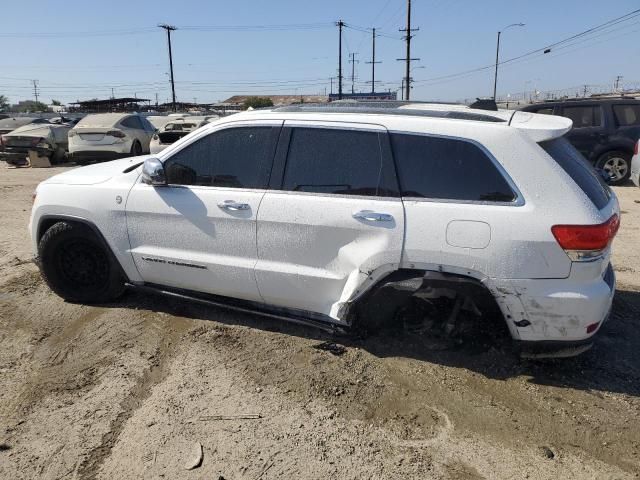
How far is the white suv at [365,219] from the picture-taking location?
9.87 ft

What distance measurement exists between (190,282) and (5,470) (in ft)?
5.73

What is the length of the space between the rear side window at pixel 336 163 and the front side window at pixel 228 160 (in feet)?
0.66

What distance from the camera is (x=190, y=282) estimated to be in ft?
13.2

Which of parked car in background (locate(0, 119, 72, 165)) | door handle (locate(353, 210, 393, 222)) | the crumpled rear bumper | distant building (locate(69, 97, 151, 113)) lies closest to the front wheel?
the crumpled rear bumper

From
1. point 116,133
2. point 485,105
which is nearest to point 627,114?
point 485,105

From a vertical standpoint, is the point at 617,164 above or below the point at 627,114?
below

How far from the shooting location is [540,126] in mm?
3164

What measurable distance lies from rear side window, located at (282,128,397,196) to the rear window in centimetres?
100

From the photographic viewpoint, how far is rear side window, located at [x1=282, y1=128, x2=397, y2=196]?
3.39m

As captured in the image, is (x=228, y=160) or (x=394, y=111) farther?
(x=228, y=160)

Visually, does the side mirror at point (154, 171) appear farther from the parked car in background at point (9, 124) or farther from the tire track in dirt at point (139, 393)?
the parked car in background at point (9, 124)

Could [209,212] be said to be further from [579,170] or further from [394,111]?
[579,170]

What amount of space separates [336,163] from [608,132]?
968 cm

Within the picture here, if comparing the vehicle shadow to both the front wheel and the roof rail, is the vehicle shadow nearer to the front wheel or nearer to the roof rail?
the roof rail
